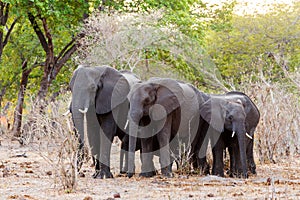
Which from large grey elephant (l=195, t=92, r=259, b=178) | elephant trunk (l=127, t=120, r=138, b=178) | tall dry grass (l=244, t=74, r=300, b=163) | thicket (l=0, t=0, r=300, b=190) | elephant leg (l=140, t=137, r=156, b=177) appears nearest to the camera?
elephant trunk (l=127, t=120, r=138, b=178)

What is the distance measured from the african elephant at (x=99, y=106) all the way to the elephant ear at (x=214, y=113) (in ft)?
4.72

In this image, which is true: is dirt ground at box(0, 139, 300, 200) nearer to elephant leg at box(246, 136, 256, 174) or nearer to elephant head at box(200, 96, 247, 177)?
elephant leg at box(246, 136, 256, 174)

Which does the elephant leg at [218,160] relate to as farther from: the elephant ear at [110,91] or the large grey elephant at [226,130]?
the elephant ear at [110,91]

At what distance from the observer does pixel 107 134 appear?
10781mm

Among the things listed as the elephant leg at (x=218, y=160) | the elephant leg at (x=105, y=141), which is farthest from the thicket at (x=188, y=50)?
the elephant leg at (x=218, y=160)

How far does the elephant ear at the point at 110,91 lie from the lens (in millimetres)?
10836

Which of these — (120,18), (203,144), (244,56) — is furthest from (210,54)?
(203,144)

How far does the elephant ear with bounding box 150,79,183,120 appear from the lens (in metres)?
10.8

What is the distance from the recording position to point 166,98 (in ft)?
35.9

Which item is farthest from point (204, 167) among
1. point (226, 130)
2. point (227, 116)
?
point (227, 116)

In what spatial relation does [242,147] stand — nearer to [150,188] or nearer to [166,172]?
[166,172]

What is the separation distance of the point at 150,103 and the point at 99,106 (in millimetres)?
897

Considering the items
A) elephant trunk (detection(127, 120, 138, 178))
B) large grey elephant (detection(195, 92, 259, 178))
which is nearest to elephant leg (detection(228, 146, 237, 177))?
large grey elephant (detection(195, 92, 259, 178))

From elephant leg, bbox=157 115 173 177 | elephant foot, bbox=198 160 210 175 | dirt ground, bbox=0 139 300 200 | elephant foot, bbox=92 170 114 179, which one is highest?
elephant leg, bbox=157 115 173 177
